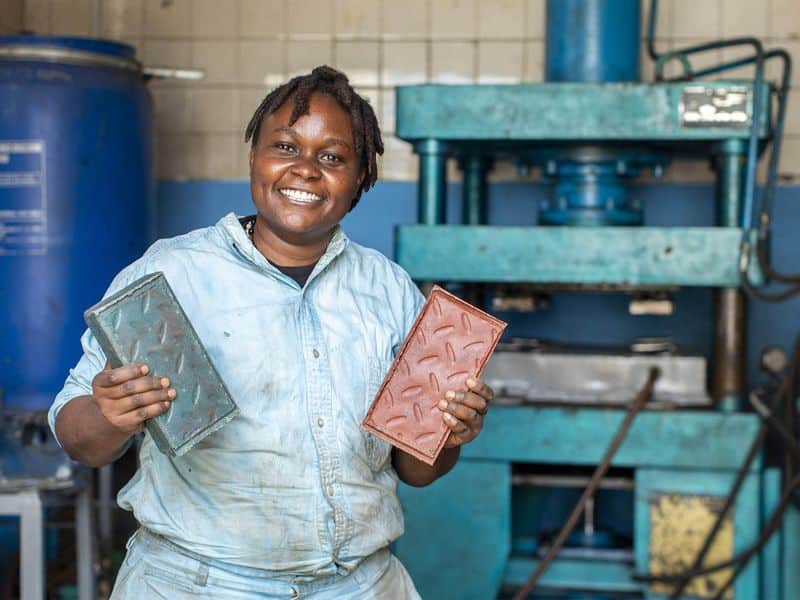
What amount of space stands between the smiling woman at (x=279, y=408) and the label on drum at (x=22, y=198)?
1352 mm

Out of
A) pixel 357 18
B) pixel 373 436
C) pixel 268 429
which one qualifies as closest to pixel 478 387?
pixel 373 436

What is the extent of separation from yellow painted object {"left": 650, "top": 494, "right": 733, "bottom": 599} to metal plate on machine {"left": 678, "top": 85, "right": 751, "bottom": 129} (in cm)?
83

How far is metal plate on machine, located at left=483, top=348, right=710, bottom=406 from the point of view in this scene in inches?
106

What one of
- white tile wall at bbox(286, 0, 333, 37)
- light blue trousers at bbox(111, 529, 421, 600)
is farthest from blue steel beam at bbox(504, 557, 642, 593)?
white tile wall at bbox(286, 0, 333, 37)

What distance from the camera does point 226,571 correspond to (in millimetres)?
1450

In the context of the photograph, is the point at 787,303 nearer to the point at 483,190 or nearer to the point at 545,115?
the point at 483,190

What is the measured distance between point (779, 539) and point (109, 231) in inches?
69.2

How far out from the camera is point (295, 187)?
152 cm

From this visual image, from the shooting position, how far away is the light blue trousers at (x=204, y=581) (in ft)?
4.74

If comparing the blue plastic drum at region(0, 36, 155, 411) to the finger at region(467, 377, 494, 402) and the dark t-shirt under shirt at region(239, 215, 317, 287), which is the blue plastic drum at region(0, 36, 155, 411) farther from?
the finger at region(467, 377, 494, 402)

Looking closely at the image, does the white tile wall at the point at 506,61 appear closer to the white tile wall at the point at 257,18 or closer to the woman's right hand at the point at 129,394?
the white tile wall at the point at 257,18

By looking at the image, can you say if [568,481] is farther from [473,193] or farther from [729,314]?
[473,193]

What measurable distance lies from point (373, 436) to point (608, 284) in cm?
135

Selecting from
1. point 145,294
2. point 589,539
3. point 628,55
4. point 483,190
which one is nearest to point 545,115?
point 628,55
